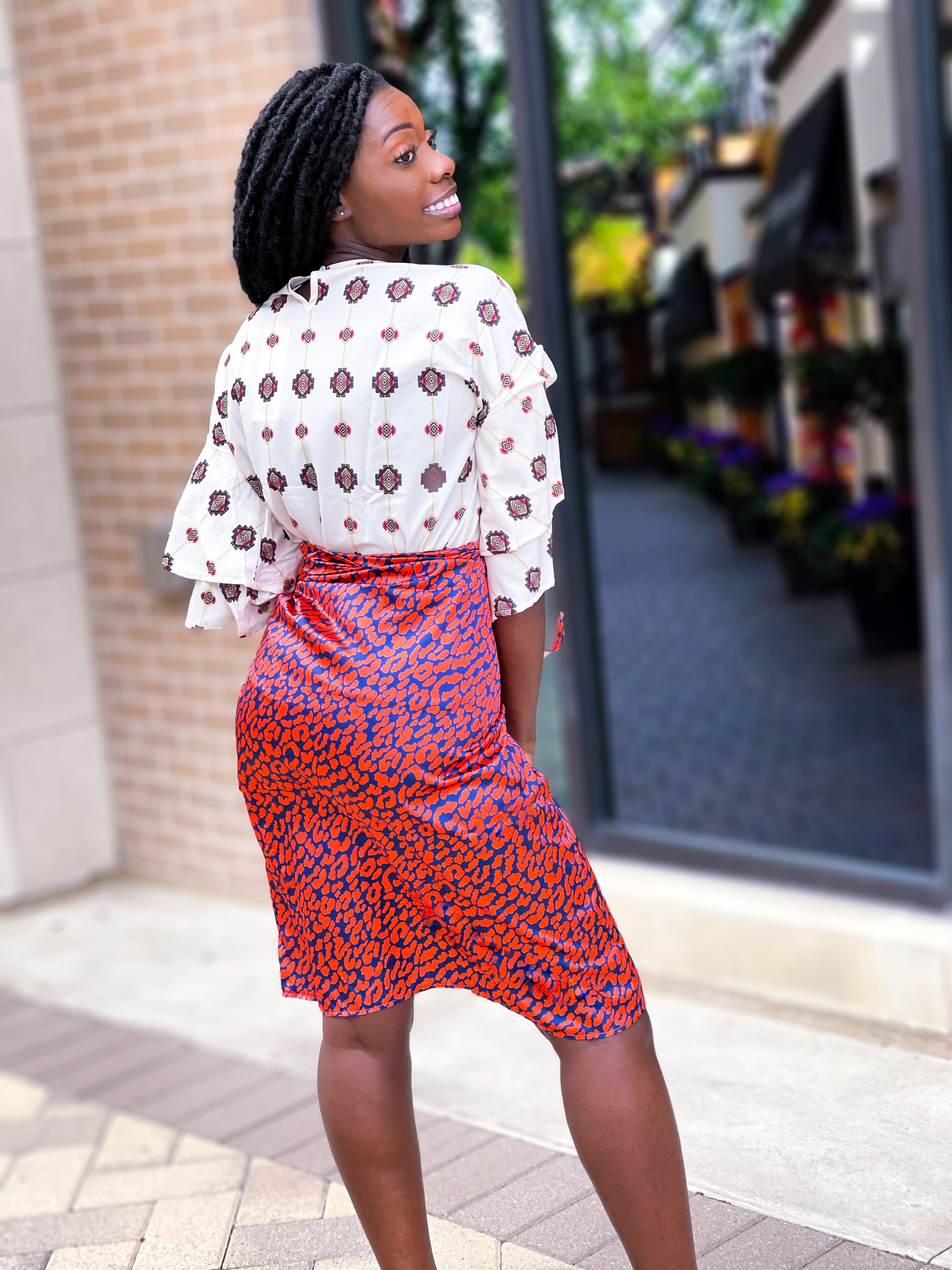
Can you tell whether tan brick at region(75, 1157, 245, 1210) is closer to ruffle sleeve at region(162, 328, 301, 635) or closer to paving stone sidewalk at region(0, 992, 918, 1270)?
paving stone sidewalk at region(0, 992, 918, 1270)

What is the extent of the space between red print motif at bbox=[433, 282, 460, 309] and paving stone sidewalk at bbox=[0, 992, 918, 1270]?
1356 mm

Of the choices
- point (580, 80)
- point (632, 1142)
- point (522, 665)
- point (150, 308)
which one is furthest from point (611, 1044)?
point (580, 80)

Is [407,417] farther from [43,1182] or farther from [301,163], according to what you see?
[43,1182]

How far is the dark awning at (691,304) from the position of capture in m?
5.14

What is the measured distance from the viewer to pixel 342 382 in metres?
1.67

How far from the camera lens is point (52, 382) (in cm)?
452

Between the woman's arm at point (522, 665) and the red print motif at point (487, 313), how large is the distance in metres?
0.31

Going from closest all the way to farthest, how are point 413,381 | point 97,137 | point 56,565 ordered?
point 413,381 → point 97,137 → point 56,565

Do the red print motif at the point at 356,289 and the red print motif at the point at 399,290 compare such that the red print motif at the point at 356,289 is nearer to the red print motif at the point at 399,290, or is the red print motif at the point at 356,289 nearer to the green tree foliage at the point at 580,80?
the red print motif at the point at 399,290

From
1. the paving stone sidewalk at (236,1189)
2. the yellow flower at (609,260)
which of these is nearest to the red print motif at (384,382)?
the paving stone sidewalk at (236,1189)

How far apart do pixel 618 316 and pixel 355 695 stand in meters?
3.56

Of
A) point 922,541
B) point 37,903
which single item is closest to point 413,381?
point 922,541

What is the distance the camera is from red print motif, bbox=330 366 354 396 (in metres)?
1.66

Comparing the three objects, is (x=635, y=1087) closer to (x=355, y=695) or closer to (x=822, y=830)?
(x=355, y=695)
